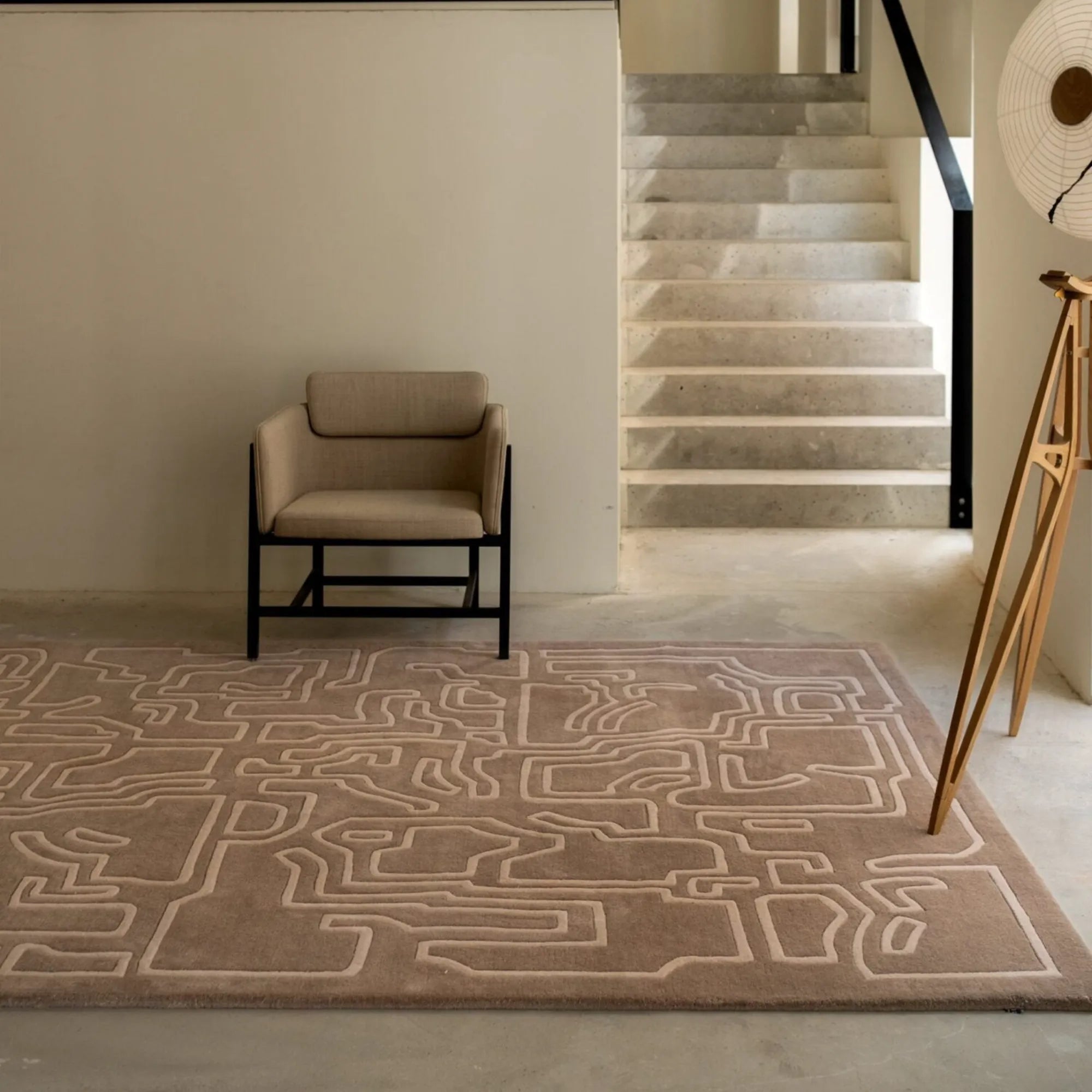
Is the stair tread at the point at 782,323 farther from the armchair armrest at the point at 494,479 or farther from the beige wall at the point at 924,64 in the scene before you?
the armchair armrest at the point at 494,479

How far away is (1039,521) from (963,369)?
9.13 feet

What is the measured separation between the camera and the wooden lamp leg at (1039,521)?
2783 mm

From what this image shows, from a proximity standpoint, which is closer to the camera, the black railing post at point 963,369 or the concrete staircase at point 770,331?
the black railing post at point 963,369

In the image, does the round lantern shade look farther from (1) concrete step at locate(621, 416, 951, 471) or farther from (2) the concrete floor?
(1) concrete step at locate(621, 416, 951, 471)

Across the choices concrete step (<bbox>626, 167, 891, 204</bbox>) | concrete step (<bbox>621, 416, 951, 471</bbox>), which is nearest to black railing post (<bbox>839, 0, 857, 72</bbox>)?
concrete step (<bbox>626, 167, 891, 204</bbox>)

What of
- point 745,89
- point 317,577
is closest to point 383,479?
point 317,577

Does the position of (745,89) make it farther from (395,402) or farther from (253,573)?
(253,573)

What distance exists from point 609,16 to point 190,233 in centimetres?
150

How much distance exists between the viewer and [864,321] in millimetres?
6340

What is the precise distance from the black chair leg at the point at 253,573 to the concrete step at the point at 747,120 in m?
3.91

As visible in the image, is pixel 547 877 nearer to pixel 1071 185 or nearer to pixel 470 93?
pixel 1071 185

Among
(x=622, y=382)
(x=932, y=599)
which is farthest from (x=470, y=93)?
(x=932, y=599)

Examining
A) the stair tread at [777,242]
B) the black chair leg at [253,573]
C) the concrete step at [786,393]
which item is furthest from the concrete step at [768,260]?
the black chair leg at [253,573]

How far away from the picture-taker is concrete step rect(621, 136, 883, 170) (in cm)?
704
